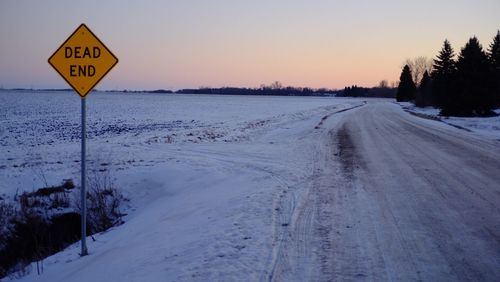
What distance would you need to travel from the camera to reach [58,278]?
17.3 ft

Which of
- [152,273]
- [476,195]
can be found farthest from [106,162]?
[476,195]

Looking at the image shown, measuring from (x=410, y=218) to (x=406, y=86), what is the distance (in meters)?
100

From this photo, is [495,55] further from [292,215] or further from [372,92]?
[372,92]

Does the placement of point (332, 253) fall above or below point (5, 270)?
above

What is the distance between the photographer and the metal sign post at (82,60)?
5.48 metres

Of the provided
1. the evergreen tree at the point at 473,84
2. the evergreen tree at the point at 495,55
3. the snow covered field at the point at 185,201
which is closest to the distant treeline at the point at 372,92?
the evergreen tree at the point at 495,55

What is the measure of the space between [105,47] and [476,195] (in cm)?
687

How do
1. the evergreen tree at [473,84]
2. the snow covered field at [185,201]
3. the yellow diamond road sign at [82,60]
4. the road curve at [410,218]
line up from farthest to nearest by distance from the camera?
1. the evergreen tree at [473,84]
2. the yellow diamond road sign at [82,60]
3. the snow covered field at [185,201]
4. the road curve at [410,218]

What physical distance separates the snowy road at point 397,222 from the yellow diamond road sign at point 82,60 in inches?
133

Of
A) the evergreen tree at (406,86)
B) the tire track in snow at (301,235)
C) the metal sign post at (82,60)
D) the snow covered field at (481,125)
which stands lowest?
the tire track in snow at (301,235)

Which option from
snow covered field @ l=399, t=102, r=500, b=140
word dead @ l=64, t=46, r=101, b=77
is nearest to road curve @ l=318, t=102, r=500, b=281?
word dead @ l=64, t=46, r=101, b=77

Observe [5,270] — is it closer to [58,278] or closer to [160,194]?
[58,278]

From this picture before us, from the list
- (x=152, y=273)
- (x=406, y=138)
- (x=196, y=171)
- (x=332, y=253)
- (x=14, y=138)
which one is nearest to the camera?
(x=152, y=273)

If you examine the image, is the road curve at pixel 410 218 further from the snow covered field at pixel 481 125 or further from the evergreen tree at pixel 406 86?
the evergreen tree at pixel 406 86
